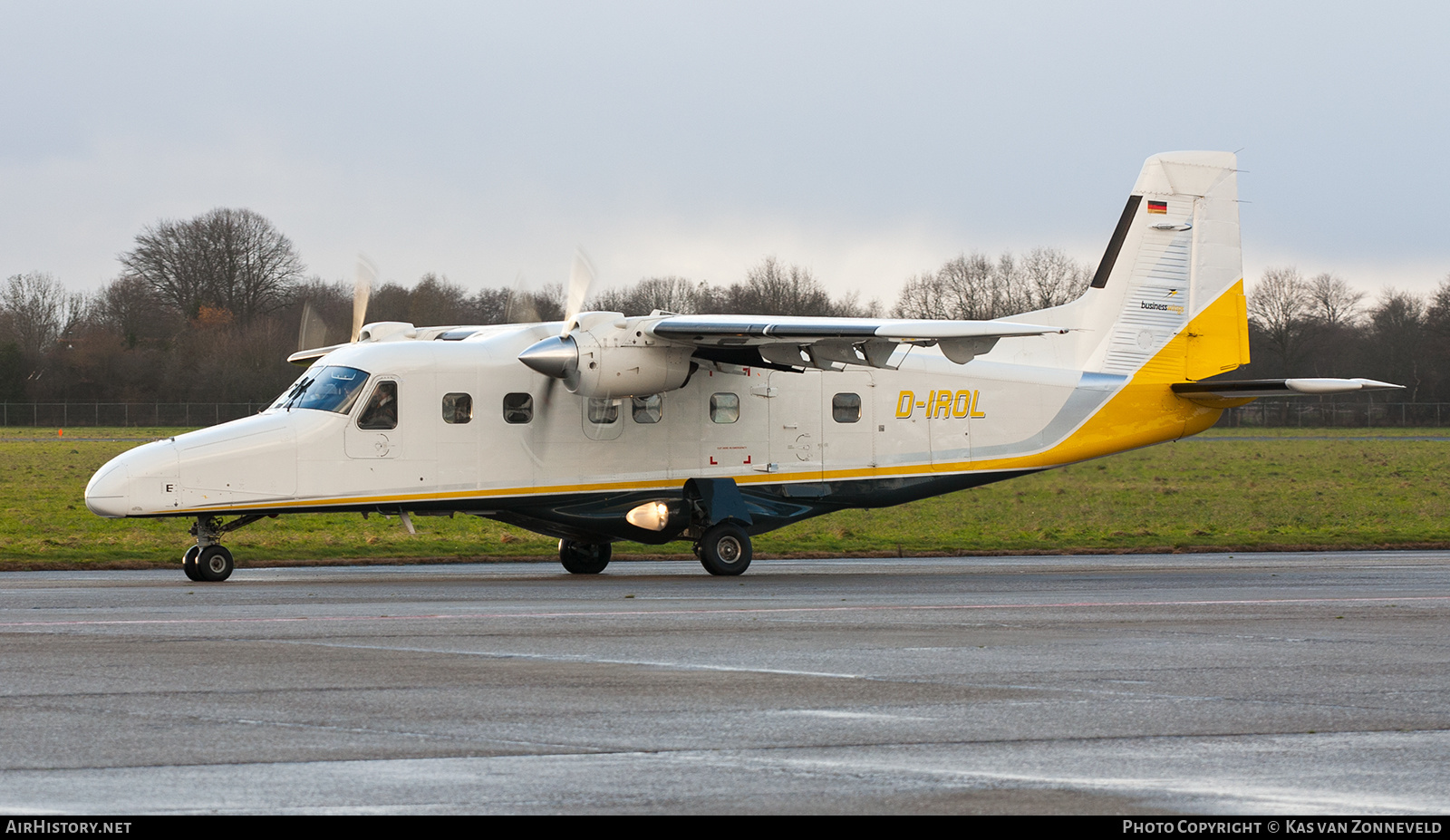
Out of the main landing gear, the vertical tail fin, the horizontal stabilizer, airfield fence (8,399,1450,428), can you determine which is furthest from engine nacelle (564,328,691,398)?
airfield fence (8,399,1450,428)

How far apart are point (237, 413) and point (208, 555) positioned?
173ft

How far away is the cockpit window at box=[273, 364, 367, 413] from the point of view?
16.3m

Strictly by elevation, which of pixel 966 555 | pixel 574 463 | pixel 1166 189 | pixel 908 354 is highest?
pixel 1166 189

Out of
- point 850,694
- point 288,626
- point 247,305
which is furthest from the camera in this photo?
point 247,305

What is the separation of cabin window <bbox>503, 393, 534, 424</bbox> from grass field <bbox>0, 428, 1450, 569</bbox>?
4493 millimetres

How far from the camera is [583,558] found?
18.6 metres

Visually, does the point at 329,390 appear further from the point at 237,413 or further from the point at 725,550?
the point at 237,413

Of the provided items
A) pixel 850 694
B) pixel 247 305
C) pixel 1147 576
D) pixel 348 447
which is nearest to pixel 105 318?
pixel 247 305

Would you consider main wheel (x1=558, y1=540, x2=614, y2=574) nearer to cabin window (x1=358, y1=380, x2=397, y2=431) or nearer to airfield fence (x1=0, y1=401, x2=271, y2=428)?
cabin window (x1=358, y1=380, x2=397, y2=431)

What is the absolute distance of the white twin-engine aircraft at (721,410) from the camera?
15.9 m

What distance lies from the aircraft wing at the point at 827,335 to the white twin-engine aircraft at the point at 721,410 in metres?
0.04

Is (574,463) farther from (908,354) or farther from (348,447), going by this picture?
(908,354)

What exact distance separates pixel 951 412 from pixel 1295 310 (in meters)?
79.0

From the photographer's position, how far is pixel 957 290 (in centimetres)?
7750
